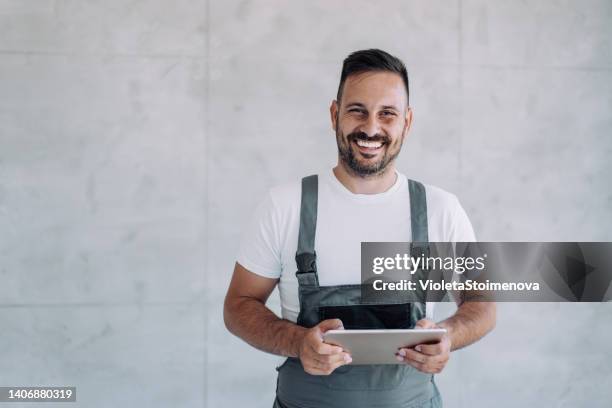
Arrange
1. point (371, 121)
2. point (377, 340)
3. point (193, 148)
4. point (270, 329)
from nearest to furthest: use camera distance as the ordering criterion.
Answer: point (377, 340)
point (270, 329)
point (371, 121)
point (193, 148)

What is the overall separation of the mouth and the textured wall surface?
121cm

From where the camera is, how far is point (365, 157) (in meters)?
1.63

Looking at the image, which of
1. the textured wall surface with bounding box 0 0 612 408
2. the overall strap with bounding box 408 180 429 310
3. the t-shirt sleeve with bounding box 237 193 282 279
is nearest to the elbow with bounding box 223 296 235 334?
the t-shirt sleeve with bounding box 237 193 282 279

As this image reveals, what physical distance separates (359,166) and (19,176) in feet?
5.54

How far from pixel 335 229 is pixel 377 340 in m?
0.34

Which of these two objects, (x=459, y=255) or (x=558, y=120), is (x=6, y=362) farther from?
(x=558, y=120)

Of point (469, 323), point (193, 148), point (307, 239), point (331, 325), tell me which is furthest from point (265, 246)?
point (193, 148)

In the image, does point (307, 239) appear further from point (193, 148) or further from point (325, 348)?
point (193, 148)

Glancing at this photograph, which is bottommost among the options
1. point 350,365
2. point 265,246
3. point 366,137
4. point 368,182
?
point 350,365

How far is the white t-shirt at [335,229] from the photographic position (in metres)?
1.57

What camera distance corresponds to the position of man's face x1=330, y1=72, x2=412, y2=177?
1.63 metres

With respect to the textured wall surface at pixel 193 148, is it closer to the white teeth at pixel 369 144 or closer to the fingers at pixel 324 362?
the white teeth at pixel 369 144

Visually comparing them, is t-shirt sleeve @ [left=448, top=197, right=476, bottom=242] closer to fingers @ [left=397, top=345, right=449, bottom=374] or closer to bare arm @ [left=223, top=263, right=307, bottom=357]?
fingers @ [left=397, top=345, right=449, bottom=374]

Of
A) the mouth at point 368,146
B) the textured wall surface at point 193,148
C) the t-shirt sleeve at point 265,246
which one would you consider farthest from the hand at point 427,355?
the textured wall surface at point 193,148
